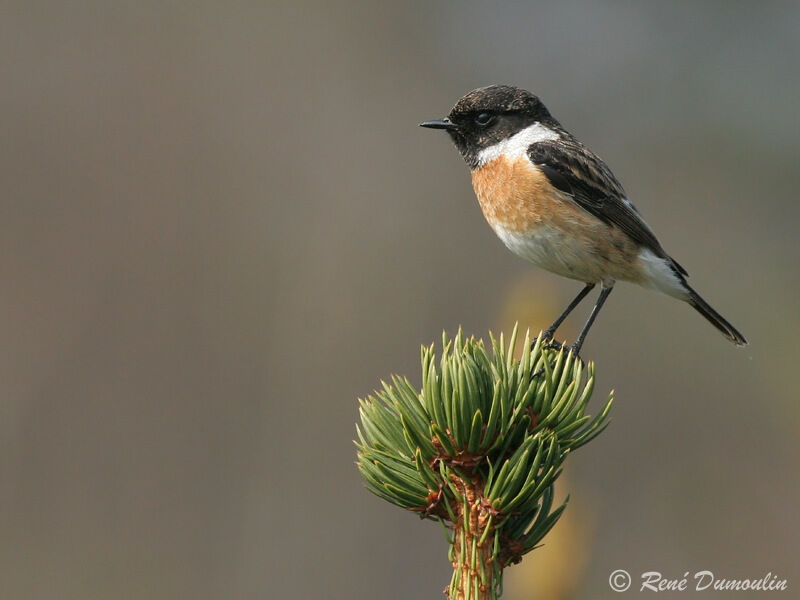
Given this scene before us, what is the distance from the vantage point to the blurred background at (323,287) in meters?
6.84

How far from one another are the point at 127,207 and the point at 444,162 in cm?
377

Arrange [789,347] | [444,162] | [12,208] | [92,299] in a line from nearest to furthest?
[789,347], [92,299], [12,208], [444,162]

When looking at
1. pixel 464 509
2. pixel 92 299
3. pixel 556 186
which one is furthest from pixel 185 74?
pixel 464 509

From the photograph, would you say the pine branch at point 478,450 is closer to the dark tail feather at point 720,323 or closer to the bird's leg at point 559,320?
the bird's leg at point 559,320

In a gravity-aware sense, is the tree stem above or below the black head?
below

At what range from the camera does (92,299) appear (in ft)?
28.8

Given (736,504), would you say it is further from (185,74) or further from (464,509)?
(185,74)

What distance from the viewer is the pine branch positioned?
225 centimetres

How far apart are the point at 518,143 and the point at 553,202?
49cm

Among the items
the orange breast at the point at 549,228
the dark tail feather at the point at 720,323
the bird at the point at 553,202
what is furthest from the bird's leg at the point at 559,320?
the dark tail feather at the point at 720,323

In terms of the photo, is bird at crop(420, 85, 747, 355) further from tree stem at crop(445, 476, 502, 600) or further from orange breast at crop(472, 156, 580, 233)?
tree stem at crop(445, 476, 502, 600)

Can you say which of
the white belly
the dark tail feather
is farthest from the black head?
the dark tail feather

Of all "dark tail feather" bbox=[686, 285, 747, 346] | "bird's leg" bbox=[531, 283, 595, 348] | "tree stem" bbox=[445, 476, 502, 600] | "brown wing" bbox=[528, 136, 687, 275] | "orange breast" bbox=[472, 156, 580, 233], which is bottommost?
"tree stem" bbox=[445, 476, 502, 600]

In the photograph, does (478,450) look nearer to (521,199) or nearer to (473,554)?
(473,554)
